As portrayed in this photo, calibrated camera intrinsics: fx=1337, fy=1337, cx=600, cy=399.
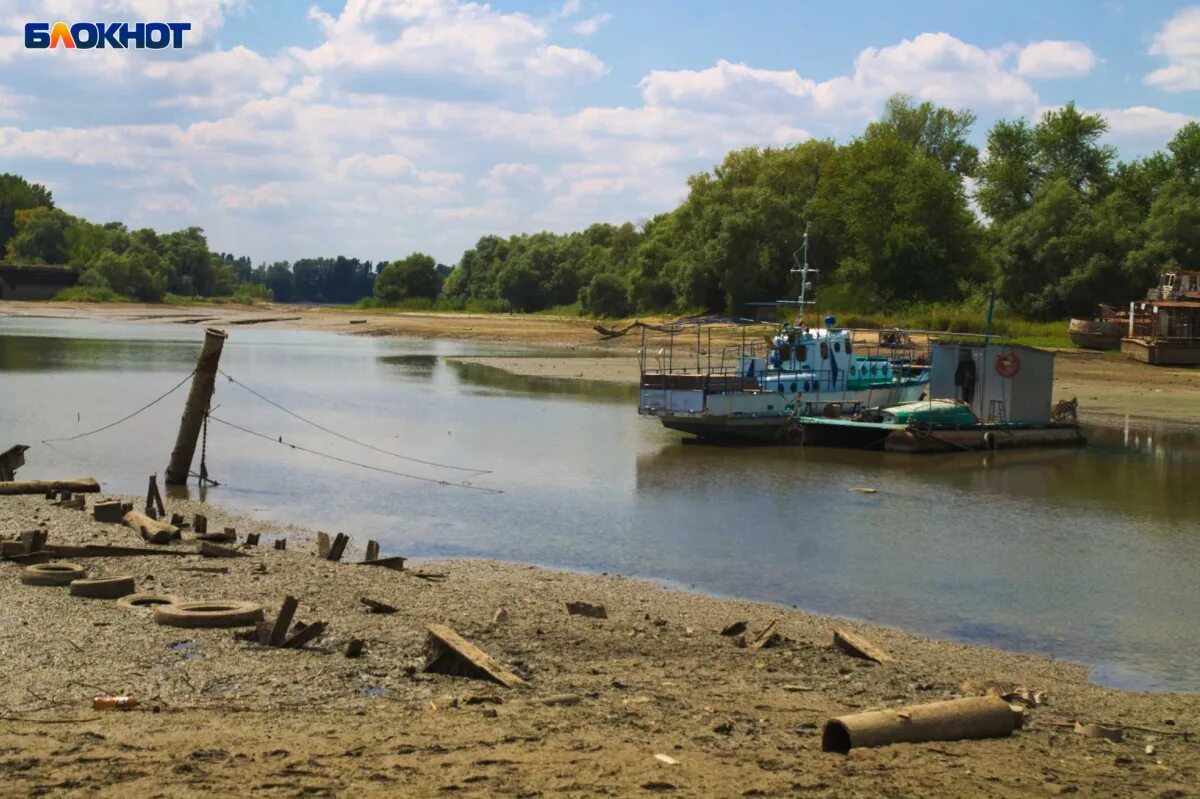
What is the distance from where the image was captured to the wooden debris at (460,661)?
10180mm

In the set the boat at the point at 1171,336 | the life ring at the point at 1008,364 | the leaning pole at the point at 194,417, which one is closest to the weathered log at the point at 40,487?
the leaning pole at the point at 194,417

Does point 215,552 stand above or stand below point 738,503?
above

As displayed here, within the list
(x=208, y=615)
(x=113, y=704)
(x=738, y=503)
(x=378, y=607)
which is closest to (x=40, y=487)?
(x=378, y=607)

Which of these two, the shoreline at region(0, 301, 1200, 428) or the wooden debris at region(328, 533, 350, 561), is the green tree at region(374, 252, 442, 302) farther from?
the wooden debris at region(328, 533, 350, 561)

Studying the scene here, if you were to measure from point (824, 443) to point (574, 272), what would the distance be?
90.5m

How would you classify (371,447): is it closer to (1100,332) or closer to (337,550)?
(337,550)

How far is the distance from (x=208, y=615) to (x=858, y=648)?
5817 mm

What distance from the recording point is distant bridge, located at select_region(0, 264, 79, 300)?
413ft

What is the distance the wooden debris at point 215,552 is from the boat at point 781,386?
19.9 meters

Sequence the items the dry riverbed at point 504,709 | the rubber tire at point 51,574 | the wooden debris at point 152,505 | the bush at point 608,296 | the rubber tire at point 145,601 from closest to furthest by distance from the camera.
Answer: the dry riverbed at point 504,709 < the rubber tire at point 145,601 < the rubber tire at point 51,574 < the wooden debris at point 152,505 < the bush at point 608,296

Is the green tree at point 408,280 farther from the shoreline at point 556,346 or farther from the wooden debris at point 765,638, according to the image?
the wooden debris at point 765,638

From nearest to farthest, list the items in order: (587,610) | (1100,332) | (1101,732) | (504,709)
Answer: (504,709), (1101,732), (587,610), (1100,332)

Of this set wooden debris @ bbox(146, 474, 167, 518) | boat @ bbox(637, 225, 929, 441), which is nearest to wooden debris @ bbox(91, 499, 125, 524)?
wooden debris @ bbox(146, 474, 167, 518)

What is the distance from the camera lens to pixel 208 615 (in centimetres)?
1142
